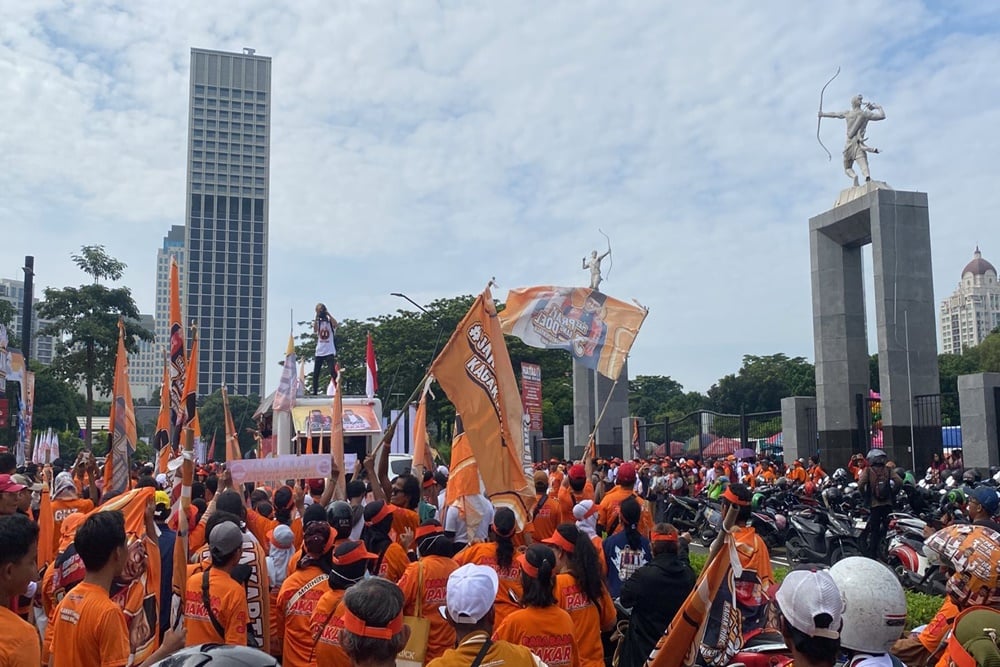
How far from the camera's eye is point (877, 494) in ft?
40.9

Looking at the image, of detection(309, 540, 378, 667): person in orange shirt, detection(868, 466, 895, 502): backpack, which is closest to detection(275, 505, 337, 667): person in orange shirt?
detection(309, 540, 378, 667): person in orange shirt

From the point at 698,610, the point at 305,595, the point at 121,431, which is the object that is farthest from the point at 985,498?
the point at 121,431

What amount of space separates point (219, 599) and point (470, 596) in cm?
172

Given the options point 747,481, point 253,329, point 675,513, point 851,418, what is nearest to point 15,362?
point 675,513

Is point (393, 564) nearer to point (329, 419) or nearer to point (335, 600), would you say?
point (335, 600)

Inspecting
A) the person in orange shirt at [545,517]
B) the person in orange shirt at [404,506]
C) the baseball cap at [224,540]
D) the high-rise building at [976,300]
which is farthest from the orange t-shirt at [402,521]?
the high-rise building at [976,300]

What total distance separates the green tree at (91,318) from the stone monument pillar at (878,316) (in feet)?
70.2

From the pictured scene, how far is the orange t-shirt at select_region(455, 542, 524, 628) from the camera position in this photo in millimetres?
5250

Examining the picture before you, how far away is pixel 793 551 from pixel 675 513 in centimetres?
427

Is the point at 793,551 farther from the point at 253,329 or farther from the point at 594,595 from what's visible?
the point at 253,329

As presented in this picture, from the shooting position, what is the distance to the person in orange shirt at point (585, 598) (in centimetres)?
512

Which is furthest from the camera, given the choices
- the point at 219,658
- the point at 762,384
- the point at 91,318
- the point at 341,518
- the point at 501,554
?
the point at 762,384

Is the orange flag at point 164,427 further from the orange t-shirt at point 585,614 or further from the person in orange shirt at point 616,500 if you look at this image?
the orange t-shirt at point 585,614

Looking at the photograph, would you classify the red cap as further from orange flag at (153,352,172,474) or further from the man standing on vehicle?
the man standing on vehicle
